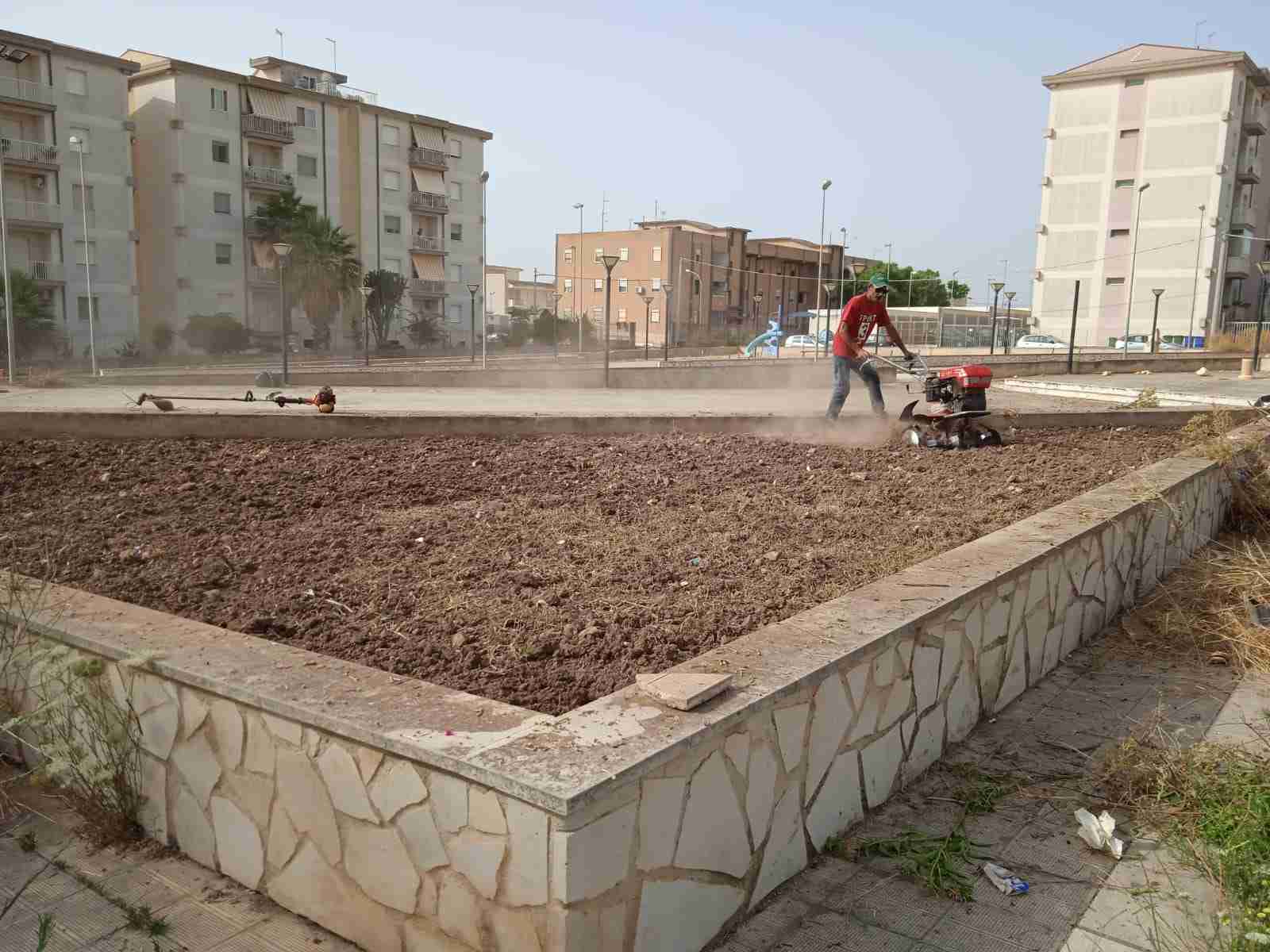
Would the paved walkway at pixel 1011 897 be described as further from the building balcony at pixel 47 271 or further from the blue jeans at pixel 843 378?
the building balcony at pixel 47 271

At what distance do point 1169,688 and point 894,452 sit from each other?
4.65m

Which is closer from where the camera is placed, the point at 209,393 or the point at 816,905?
the point at 816,905

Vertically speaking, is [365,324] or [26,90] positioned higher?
[26,90]

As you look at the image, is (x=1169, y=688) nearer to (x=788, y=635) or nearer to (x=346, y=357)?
(x=788, y=635)

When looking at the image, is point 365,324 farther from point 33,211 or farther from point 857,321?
point 857,321

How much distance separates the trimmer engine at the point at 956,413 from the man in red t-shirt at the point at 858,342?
0.80 metres

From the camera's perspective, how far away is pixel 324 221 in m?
52.2

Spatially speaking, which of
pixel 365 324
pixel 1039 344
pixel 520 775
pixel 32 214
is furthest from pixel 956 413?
pixel 1039 344

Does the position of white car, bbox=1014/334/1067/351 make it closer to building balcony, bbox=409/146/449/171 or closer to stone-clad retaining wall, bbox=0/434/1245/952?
building balcony, bbox=409/146/449/171

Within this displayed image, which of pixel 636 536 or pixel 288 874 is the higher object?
pixel 636 536

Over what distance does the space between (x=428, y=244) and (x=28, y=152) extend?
22395 millimetres

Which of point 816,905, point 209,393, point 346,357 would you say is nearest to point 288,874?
point 816,905

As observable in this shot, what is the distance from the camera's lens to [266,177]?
52.6m

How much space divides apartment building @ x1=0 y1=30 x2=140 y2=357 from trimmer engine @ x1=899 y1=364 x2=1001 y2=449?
39.6 m
